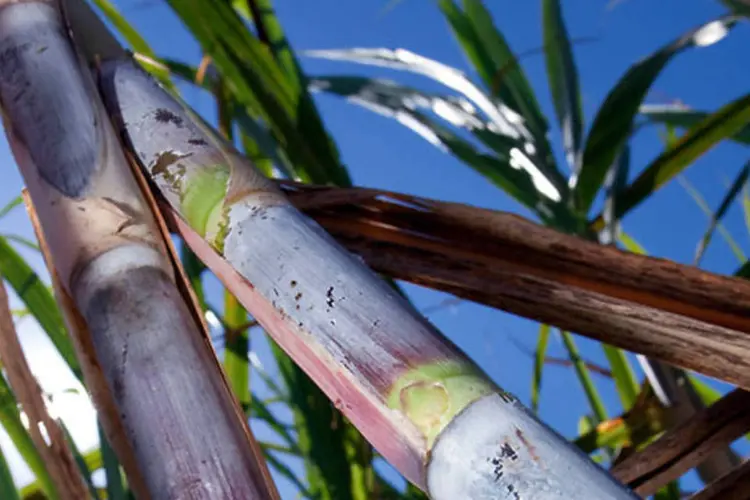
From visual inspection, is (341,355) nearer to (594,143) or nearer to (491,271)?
(491,271)

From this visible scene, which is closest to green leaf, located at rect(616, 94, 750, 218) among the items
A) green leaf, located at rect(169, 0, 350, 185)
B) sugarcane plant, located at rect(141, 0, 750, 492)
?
sugarcane plant, located at rect(141, 0, 750, 492)

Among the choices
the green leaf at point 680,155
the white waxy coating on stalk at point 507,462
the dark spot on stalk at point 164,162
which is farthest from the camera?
A: the green leaf at point 680,155

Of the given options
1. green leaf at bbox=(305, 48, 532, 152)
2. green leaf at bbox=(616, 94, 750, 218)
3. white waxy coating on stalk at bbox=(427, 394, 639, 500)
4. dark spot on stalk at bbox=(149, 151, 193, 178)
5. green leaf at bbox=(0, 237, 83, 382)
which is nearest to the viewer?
white waxy coating on stalk at bbox=(427, 394, 639, 500)

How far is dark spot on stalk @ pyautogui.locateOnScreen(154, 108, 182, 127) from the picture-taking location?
1.04 feet

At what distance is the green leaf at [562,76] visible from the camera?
784 millimetres

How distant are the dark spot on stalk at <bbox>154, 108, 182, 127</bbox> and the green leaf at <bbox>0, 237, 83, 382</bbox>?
22cm

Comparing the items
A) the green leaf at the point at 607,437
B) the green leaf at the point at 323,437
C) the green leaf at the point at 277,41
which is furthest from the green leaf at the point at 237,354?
the green leaf at the point at 607,437

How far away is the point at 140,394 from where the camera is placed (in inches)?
9.4

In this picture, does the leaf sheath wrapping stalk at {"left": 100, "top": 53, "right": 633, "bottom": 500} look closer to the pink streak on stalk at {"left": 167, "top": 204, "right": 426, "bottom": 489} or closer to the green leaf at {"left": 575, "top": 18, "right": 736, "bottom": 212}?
the pink streak on stalk at {"left": 167, "top": 204, "right": 426, "bottom": 489}

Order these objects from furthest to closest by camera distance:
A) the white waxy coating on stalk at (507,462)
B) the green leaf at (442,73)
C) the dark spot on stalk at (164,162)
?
1. the green leaf at (442,73)
2. the dark spot on stalk at (164,162)
3. the white waxy coating on stalk at (507,462)

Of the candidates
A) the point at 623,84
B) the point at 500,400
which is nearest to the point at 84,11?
the point at 500,400

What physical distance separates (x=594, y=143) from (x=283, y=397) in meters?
0.30

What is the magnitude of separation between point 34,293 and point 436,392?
0.41 m

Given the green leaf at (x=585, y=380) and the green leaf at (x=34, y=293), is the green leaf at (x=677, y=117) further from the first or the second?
the green leaf at (x=34, y=293)
